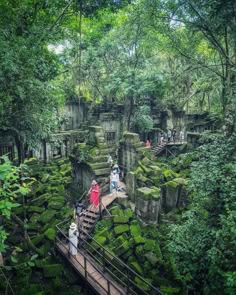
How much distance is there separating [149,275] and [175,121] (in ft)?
74.6

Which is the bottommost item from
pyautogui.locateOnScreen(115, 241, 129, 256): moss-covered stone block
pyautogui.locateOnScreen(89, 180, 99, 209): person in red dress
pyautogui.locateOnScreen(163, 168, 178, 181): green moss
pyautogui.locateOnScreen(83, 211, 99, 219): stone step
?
pyautogui.locateOnScreen(115, 241, 129, 256): moss-covered stone block

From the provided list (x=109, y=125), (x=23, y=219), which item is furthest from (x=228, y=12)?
(x=109, y=125)

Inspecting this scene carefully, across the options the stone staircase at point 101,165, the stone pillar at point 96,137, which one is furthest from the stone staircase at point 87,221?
the stone pillar at point 96,137

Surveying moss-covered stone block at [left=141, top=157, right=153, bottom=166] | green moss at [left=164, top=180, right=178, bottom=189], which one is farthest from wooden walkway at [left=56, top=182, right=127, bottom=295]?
moss-covered stone block at [left=141, top=157, right=153, bottom=166]

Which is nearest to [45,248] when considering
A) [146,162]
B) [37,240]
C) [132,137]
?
[37,240]

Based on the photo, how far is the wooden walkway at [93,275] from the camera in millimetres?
9312

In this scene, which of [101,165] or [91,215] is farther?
[101,165]

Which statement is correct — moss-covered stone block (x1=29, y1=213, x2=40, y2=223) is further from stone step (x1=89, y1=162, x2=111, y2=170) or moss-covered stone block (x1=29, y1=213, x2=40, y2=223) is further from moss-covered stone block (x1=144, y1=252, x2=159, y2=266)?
moss-covered stone block (x1=144, y1=252, x2=159, y2=266)

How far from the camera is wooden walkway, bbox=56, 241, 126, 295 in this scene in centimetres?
931

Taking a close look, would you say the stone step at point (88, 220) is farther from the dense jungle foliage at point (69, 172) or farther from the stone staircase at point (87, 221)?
the dense jungle foliage at point (69, 172)

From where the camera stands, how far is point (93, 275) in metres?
10.1

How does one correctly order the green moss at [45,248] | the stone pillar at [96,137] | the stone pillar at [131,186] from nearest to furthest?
the green moss at [45,248] → the stone pillar at [131,186] → the stone pillar at [96,137]

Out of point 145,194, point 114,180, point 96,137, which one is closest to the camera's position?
point 145,194

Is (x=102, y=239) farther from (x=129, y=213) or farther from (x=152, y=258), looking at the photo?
(x=152, y=258)
